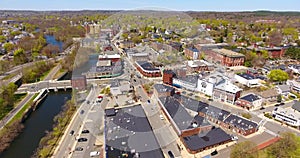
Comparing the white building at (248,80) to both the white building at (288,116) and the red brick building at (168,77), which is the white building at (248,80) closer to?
the white building at (288,116)

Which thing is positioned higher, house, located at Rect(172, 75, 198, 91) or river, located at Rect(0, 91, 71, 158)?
house, located at Rect(172, 75, 198, 91)

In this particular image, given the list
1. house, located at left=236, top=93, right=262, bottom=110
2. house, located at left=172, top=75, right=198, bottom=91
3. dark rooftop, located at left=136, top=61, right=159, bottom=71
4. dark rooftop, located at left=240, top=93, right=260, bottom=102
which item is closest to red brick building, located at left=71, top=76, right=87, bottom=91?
dark rooftop, located at left=136, top=61, right=159, bottom=71

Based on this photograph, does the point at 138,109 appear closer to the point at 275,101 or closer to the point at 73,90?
the point at 73,90

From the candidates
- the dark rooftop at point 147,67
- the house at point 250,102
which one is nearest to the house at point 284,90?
the house at point 250,102

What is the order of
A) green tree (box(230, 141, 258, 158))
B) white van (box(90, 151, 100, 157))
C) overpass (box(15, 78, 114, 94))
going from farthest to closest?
overpass (box(15, 78, 114, 94))
white van (box(90, 151, 100, 157))
green tree (box(230, 141, 258, 158))

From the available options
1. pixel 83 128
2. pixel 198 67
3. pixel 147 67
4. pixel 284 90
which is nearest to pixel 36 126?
pixel 83 128

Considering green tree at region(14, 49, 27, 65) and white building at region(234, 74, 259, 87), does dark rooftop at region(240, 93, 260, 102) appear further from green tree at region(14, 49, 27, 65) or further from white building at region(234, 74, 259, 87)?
green tree at region(14, 49, 27, 65)
